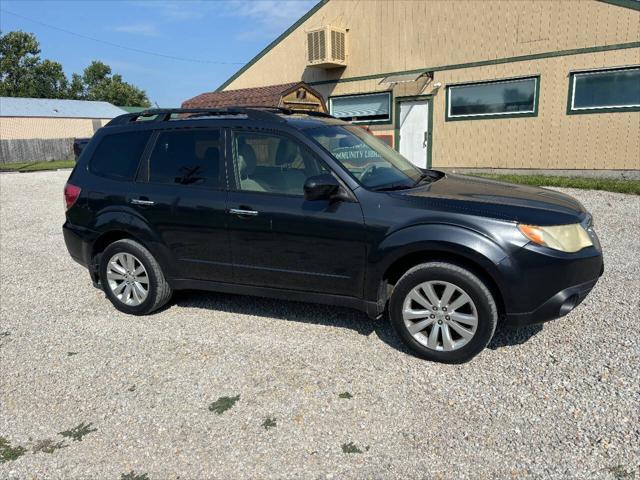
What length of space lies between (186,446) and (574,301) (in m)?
2.77

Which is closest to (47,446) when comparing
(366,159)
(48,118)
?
(366,159)

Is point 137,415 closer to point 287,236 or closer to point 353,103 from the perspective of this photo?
point 287,236

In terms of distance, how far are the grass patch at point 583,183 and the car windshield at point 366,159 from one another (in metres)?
6.77

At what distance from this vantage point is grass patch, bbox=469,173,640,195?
1084 cm

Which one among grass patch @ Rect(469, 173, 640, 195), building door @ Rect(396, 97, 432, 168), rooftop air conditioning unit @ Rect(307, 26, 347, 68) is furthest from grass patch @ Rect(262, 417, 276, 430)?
rooftop air conditioning unit @ Rect(307, 26, 347, 68)

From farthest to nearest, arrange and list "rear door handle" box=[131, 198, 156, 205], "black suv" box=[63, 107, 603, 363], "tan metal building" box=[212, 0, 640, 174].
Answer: "tan metal building" box=[212, 0, 640, 174]
"rear door handle" box=[131, 198, 156, 205]
"black suv" box=[63, 107, 603, 363]

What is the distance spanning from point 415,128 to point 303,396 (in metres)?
13.2

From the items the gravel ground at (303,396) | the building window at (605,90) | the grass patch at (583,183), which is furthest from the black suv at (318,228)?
the building window at (605,90)

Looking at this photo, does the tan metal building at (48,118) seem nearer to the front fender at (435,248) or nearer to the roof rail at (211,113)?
the roof rail at (211,113)

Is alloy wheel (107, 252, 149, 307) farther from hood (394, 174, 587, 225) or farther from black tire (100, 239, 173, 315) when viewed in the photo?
hood (394, 174, 587, 225)

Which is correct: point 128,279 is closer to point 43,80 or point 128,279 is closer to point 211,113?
point 211,113

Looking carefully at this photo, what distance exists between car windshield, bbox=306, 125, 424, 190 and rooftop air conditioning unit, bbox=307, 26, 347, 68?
11.8 metres

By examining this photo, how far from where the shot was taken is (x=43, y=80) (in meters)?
69.6

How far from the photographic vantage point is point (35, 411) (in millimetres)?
3359
